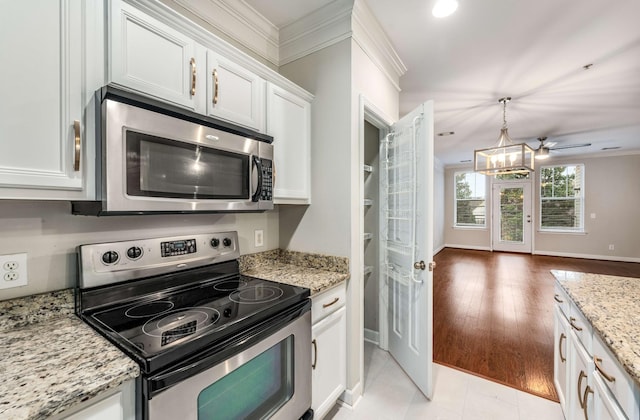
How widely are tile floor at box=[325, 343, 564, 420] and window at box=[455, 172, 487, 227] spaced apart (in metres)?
6.86

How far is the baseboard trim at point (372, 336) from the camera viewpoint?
2.64 metres

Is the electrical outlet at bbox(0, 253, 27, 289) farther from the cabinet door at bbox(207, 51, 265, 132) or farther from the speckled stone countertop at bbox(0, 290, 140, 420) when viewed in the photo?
the cabinet door at bbox(207, 51, 265, 132)

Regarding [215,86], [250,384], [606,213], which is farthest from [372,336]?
[606,213]

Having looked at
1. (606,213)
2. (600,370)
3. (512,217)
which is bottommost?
(600,370)

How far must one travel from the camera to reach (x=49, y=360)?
2.50 feet

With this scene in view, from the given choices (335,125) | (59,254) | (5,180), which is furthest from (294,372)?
(335,125)

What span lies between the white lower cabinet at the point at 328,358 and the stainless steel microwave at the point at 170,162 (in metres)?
0.73

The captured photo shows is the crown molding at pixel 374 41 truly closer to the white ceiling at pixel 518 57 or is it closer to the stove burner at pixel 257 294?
the white ceiling at pixel 518 57

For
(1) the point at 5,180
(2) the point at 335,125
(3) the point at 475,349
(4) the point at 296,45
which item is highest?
(4) the point at 296,45

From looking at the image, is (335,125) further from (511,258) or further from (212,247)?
(511,258)

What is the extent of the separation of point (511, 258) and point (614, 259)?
2199 millimetres

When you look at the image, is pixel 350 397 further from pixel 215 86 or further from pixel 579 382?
pixel 215 86

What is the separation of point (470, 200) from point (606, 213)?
2829 millimetres

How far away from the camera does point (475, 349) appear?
2.52m
